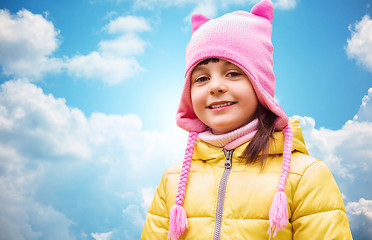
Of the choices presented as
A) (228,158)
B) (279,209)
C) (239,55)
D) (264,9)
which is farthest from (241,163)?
(264,9)

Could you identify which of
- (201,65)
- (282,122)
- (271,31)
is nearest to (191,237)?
(282,122)

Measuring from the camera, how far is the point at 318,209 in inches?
70.3

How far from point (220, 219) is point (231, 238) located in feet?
0.40

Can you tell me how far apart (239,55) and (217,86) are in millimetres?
245

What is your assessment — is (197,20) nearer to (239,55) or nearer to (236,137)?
(239,55)

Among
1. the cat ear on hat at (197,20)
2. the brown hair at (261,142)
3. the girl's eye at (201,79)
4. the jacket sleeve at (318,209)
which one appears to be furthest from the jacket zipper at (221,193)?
the cat ear on hat at (197,20)

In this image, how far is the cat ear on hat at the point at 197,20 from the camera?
8.39 feet

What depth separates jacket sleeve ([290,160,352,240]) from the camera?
68.0 inches

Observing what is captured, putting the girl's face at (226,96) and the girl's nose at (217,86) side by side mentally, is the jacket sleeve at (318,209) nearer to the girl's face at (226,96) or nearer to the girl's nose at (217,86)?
the girl's face at (226,96)

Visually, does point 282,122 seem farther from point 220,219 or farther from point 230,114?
point 220,219

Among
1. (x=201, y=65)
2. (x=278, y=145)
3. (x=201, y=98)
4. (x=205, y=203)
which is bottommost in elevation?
(x=205, y=203)

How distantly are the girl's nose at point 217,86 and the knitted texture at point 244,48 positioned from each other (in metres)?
0.14

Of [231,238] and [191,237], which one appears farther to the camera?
→ [191,237]

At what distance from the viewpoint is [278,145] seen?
6.72ft
